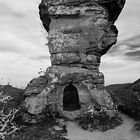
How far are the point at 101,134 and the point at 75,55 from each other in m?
6.25

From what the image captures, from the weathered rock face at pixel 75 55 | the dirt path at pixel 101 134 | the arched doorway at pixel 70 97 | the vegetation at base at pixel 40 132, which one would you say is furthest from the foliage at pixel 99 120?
the arched doorway at pixel 70 97

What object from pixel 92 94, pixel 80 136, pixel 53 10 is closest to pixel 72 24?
pixel 53 10

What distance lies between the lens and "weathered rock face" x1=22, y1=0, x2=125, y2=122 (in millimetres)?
18031

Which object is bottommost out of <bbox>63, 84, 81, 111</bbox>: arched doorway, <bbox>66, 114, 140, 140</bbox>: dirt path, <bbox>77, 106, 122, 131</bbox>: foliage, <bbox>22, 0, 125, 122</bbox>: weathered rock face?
<bbox>66, 114, 140, 140</bbox>: dirt path

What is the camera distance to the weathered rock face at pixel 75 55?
1803 centimetres

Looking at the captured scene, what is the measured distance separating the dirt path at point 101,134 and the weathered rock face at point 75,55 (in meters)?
1.61

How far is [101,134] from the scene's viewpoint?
51.9 ft

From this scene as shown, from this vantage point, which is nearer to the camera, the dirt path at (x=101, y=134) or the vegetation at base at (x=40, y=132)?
the vegetation at base at (x=40, y=132)

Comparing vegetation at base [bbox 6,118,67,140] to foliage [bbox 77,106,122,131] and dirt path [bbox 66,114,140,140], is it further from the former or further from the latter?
foliage [bbox 77,106,122,131]

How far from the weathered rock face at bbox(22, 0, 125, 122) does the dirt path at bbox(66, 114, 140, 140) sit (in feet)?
5.27

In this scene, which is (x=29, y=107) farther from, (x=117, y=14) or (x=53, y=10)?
(x=117, y=14)

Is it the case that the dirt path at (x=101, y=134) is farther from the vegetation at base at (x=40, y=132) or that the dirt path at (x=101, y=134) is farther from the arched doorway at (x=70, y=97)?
the arched doorway at (x=70, y=97)

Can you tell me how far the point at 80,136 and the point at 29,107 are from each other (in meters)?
4.41

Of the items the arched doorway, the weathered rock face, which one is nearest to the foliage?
the weathered rock face
